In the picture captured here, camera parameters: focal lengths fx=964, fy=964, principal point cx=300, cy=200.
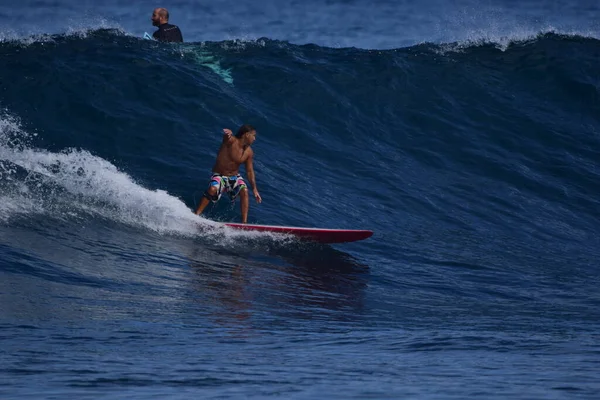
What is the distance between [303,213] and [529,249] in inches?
122

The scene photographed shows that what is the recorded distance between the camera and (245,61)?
18.7 m

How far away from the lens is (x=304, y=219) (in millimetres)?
13109

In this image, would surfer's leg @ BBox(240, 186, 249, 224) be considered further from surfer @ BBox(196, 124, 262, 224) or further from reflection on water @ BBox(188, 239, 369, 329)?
reflection on water @ BBox(188, 239, 369, 329)

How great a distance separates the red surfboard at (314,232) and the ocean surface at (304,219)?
0.15m

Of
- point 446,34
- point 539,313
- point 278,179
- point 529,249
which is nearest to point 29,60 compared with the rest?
point 278,179

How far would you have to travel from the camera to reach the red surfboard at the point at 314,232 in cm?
1162

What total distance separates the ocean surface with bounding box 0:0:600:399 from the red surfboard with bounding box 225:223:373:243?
146mm

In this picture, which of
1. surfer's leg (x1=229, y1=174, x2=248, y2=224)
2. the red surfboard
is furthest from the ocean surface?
surfer's leg (x1=229, y1=174, x2=248, y2=224)

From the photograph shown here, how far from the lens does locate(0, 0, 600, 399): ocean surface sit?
21.3ft

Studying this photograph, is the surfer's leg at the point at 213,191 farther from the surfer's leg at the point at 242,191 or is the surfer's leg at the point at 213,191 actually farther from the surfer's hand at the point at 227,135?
the surfer's hand at the point at 227,135

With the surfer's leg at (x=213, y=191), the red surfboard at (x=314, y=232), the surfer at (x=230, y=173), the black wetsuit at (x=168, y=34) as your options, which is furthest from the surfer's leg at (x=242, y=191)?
the black wetsuit at (x=168, y=34)

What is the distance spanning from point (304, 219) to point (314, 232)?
1471 millimetres

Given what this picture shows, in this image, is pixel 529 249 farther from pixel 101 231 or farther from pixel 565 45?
pixel 565 45

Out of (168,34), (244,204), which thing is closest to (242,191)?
(244,204)
